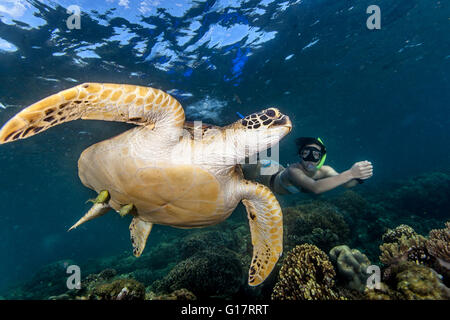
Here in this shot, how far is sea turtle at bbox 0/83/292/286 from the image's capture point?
6.79ft

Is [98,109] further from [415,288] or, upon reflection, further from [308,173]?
[308,173]

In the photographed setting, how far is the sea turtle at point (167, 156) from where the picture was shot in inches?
81.4

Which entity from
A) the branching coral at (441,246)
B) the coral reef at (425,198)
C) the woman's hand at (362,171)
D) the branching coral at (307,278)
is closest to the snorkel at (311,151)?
the woman's hand at (362,171)

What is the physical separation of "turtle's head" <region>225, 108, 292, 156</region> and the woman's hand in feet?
7.23

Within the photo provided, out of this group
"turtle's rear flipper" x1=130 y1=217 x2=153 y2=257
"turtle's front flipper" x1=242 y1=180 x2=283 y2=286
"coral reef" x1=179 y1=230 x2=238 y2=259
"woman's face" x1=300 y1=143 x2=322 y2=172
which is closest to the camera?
"turtle's front flipper" x1=242 y1=180 x2=283 y2=286

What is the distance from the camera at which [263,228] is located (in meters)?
3.97

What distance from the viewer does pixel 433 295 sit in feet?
6.71

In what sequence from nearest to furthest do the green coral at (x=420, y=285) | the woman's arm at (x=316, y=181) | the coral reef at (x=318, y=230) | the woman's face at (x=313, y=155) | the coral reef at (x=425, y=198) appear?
the green coral at (x=420, y=285) → the woman's arm at (x=316, y=181) → the woman's face at (x=313, y=155) → the coral reef at (x=318, y=230) → the coral reef at (x=425, y=198)

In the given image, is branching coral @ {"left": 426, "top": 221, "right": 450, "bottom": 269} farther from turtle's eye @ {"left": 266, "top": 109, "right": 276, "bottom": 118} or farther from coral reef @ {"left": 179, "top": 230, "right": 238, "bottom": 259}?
coral reef @ {"left": 179, "top": 230, "right": 238, "bottom": 259}

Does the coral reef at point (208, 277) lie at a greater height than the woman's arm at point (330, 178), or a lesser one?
lesser

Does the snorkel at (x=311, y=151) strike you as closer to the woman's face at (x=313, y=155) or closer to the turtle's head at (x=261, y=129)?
the woman's face at (x=313, y=155)

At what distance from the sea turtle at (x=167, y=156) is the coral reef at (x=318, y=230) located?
99.5 inches

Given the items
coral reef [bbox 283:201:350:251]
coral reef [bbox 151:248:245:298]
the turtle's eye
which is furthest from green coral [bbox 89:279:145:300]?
coral reef [bbox 283:201:350:251]

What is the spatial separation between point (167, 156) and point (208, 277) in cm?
308
